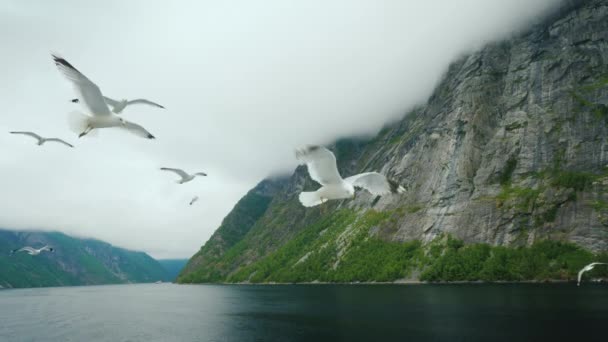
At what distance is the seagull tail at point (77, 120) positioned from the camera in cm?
1750


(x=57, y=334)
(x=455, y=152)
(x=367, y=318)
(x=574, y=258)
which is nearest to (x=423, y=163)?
(x=455, y=152)

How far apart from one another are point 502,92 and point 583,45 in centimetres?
3101

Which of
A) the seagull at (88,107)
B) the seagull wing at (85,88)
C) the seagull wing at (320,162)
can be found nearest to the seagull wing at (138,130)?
the seagull at (88,107)

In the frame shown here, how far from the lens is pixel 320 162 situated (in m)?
14.9

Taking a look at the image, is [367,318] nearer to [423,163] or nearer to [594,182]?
[594,182]

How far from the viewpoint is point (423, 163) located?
577 feet

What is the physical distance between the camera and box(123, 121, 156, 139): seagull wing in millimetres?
19188

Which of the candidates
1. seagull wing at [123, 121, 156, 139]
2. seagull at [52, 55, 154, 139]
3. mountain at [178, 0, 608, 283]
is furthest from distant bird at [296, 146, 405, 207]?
mountain at [178, 0, 608, 283]

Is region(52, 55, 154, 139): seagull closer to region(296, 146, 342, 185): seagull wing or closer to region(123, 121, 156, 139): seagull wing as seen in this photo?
region(123, 121, 156, 139): seagull wing

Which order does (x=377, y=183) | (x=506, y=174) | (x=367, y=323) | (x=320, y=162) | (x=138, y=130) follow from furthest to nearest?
1. (x=506, y=174)
2. (x=367, y=323)
3. (x=138, y=130)
4. (x=377, y=183)
5. (x=320, y=162)

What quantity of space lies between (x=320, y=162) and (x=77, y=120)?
10289 millimetres

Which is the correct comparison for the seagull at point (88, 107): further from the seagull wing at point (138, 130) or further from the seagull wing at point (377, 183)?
the seagull wing at point (377, 183)

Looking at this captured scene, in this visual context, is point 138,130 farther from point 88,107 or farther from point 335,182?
point 335,182

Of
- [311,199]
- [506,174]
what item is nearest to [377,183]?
[311,199]
